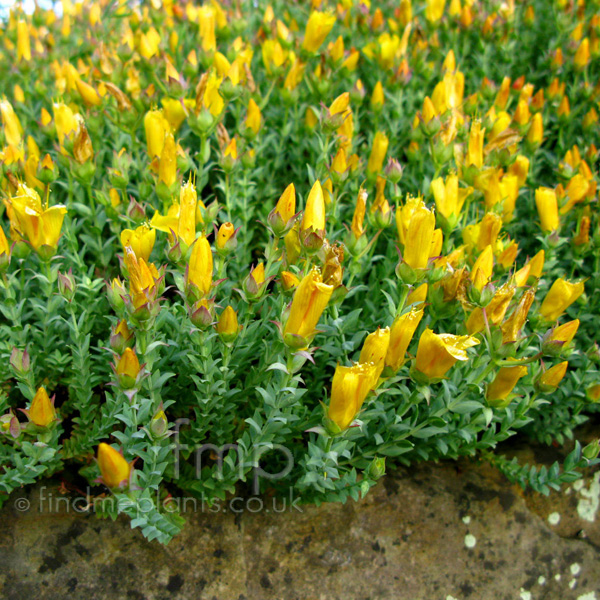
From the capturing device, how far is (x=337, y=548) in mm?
1997

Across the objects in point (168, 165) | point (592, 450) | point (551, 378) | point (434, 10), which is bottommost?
point (592, 450)

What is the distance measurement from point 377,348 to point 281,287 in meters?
0.39

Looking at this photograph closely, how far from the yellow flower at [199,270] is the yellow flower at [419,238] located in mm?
590

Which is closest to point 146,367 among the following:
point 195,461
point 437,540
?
point 195,461

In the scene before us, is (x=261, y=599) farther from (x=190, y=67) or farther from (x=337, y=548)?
(x=190, y=67)

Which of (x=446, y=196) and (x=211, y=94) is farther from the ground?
(x=211, y=94)

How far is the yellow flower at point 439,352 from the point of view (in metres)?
1.52

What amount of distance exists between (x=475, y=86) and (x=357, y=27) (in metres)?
0.78

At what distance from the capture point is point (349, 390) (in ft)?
4.83

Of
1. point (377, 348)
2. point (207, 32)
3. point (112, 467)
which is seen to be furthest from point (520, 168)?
point (112, 467)

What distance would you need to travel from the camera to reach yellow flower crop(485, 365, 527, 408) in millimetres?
1681

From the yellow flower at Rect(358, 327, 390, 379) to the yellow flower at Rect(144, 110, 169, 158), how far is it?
3.89 feet

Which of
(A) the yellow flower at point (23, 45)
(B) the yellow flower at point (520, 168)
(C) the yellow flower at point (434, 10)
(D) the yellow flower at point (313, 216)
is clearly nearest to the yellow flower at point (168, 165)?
(D) the yellow flower at point (313, 216)

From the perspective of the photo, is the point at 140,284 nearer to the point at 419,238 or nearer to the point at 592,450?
the point at 419,238
